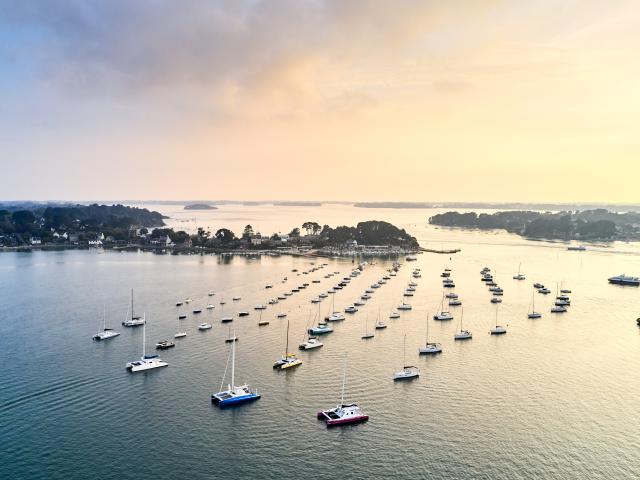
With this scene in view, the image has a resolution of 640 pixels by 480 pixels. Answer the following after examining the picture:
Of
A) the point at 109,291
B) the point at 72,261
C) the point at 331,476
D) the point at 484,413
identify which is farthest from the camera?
the point at 72,261

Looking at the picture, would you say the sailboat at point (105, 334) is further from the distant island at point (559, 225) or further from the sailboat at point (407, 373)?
the distant island at point (559, 225)

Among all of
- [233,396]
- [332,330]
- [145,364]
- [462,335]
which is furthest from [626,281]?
[145,364]

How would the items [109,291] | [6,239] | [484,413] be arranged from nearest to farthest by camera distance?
[484,413] < [109,291] < [6,239]

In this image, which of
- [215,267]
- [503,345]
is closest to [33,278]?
[215,267]

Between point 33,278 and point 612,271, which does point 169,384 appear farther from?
point 612,271

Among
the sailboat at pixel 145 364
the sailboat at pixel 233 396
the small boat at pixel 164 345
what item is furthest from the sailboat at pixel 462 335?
the sailboat at pixel 145 364

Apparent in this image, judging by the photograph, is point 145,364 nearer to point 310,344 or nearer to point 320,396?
point 310,344
